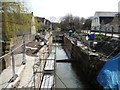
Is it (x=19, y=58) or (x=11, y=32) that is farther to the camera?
(x=11, y=32)

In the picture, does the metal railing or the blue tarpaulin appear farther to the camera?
the blue tarpaulin

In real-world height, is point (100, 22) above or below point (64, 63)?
above

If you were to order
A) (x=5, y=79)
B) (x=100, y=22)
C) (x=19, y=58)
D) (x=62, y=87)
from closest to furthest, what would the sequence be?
(x=5, y=79)
(x=19, y=58)
(x=62, y=87)
(x=100, y=22)

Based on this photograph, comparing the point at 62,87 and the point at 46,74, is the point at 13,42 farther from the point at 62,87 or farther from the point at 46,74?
the point at 62,87

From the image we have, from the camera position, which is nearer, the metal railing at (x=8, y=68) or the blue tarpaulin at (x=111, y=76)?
the metal railing at (x=8, y=68)

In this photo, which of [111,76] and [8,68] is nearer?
[8,68]

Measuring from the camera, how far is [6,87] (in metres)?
3.73

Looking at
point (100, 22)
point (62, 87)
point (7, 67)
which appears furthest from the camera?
point (100, 22)

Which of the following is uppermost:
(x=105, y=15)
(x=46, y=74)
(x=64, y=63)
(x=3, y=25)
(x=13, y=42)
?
(x=105, y=15)

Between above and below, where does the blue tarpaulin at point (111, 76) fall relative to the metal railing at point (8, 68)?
below

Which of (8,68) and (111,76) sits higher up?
(8,68)

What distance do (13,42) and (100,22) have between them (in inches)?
1310

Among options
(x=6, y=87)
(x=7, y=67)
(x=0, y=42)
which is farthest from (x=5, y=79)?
(x=0, y=42)

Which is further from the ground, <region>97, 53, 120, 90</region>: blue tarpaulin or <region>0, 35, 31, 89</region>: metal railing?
<region>0, 35, 31, 89</region>: metal railing
